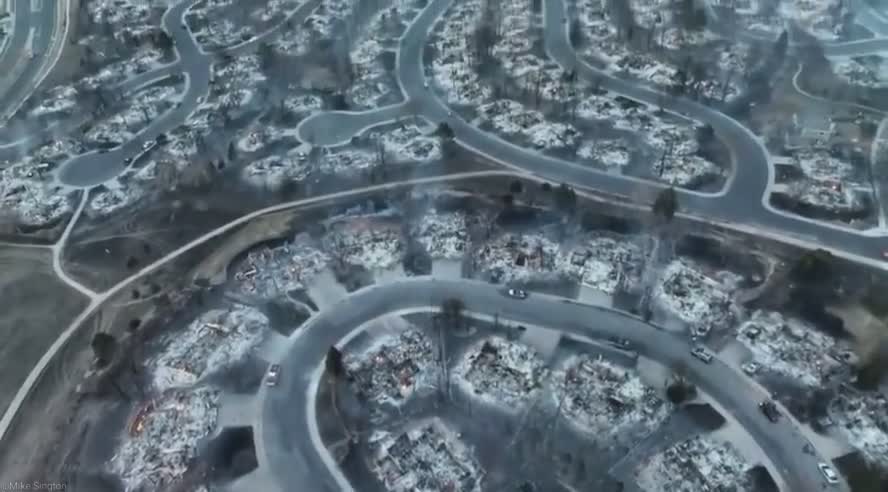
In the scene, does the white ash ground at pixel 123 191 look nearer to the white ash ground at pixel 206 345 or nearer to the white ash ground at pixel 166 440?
the white ash ground at pixel 206 345

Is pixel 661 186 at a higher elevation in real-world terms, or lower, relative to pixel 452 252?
higher

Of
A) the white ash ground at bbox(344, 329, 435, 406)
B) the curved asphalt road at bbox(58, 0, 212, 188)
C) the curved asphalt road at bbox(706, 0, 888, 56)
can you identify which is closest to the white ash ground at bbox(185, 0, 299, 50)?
the curved asphalt road at bbox(58, 0, 212, 188)

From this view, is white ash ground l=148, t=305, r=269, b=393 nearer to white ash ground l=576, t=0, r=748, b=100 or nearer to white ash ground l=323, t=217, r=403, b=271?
white ash ground l=323, t=217, r=403, b=271

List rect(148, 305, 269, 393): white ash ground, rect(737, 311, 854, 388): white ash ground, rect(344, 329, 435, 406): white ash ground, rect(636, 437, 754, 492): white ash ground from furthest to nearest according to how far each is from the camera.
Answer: rect(148, 305, 269, 393): white ash ground, rect(737, 311, 854, 388): white ash ground, rect(344, 329, 435, 406): white ash ground, rect(636, 437, 754, 492): white ash ground

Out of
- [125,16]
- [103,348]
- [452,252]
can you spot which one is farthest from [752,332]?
[125,16]

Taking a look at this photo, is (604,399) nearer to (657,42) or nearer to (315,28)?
(657,42)
